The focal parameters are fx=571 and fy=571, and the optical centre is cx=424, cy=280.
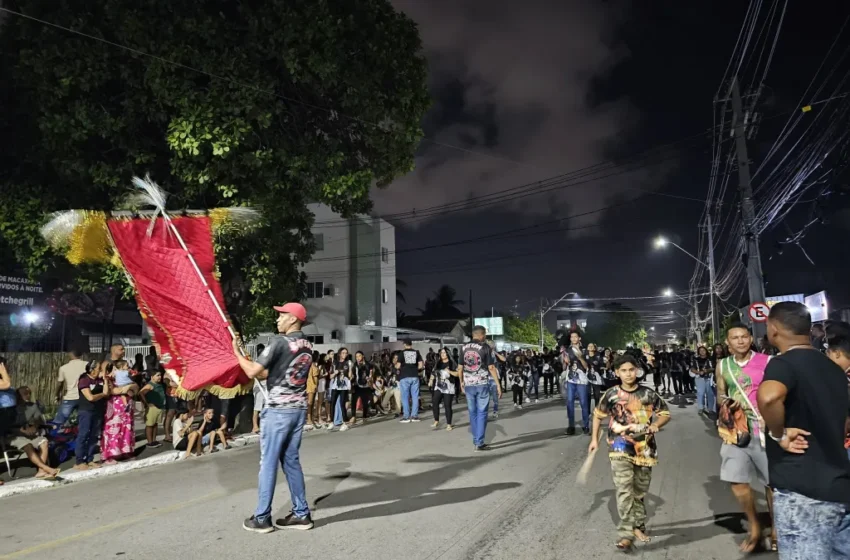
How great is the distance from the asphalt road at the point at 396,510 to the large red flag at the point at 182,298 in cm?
141

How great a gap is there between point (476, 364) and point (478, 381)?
0.30 meters

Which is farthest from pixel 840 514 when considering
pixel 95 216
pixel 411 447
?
pixel 411 447

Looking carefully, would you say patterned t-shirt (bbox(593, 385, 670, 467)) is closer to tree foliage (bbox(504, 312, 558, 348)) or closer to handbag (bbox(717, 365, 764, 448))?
handbag (bbox(717, 365, 764, 448))

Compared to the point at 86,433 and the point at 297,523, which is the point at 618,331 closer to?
the point at 86,433

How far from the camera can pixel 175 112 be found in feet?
32.7

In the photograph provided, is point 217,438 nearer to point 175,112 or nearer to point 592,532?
point 175,112

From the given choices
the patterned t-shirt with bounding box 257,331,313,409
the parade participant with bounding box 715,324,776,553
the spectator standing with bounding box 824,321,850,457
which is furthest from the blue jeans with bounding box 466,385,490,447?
the spectator standing with bounding box 824,321,850,457

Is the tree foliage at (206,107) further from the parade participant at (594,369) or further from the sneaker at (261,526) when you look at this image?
the sneaker at (261,526)

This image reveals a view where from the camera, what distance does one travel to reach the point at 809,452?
8.29ft

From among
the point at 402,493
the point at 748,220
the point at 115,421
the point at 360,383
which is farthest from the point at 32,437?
the point at 748,220

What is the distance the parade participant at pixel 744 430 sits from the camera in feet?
14.5

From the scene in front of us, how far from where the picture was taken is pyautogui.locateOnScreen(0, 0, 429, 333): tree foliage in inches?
374

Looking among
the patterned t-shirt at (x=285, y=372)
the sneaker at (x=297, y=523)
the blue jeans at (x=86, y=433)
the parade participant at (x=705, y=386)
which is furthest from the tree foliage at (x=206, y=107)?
the parade participant at (x=705, y=386)

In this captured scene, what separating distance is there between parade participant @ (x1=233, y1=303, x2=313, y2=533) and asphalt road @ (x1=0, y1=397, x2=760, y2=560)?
0.21 metres
